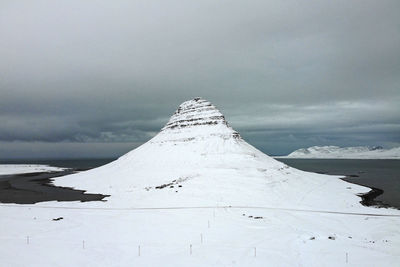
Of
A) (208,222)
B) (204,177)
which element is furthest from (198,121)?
(208,222)

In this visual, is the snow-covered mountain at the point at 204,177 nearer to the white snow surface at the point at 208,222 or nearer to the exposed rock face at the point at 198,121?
the exposed rock face at the point at 198,121

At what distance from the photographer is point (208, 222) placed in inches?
1832

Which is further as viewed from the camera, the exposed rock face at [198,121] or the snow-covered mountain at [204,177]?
the exposed rock face at [198,121]

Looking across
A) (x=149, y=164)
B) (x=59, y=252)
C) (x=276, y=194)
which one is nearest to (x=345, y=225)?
(x=276, y=194)

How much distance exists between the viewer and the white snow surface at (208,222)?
31359 mm

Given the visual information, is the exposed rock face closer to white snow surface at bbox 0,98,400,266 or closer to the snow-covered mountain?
the snow-covered mountain

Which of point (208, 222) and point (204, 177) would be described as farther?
point (204, 177)

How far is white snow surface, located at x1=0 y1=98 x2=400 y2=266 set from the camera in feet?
103

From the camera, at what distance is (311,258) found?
30.9 m

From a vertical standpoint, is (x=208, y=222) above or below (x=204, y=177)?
below

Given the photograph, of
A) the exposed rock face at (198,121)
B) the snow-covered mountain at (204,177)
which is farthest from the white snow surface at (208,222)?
the exposed rock face at (198,121)

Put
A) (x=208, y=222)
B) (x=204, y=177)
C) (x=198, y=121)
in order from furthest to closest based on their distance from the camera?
(x=198, y=121) < (x=204, y=177) < (x=208, y=222)

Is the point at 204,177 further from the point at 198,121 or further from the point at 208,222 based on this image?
the point at 198,121

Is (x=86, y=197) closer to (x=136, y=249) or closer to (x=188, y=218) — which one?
(x=188, y=218)
